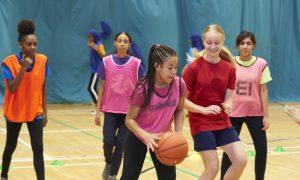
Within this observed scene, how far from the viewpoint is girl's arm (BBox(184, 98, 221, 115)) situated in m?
5.01

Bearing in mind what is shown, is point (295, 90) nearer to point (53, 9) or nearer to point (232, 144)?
point (53, 9)

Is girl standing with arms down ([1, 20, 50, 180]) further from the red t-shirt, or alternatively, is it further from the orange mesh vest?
the red t-shirt

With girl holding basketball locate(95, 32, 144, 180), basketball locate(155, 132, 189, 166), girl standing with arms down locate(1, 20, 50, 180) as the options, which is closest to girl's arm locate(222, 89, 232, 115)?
basketball locate(155, 132, 189, 166)

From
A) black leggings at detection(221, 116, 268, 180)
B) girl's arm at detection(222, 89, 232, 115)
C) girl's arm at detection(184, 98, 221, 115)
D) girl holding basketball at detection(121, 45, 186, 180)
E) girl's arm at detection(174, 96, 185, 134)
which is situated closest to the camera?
girl holding basketball at detection(121, 45, 186, 180)

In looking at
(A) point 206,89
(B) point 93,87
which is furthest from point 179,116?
(B) point 93,87

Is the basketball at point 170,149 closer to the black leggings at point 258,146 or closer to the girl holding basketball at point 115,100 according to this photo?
the black leggings at point 258,146

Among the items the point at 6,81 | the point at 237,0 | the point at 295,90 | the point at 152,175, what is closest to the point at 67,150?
the point at 152,175

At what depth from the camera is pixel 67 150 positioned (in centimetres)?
896

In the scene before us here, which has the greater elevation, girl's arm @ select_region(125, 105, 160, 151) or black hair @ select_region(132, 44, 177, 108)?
black hair @ select_region(132, 44, 177, 108)

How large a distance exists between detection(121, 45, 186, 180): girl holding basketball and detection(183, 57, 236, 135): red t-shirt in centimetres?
49

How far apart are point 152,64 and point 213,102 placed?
0.84 meters

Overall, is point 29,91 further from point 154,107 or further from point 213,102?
point 213,102

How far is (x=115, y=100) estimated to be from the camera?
21.8 feet

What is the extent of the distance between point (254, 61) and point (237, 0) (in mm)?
9692
